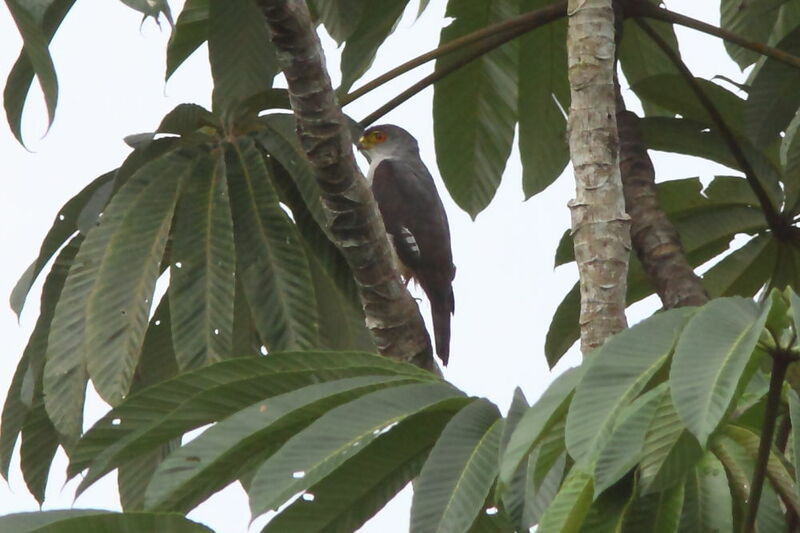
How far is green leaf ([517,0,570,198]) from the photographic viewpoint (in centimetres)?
Answer: 470

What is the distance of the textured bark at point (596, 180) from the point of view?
2.90 m

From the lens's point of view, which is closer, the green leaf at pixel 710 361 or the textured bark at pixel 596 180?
the green leaf at pixel 710 361

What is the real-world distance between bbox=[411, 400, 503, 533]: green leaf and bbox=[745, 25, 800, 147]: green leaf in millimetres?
2556

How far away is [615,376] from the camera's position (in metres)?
1.73

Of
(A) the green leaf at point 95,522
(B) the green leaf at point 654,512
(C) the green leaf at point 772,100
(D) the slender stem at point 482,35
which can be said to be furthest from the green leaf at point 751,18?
(A) the green leaf at point 95,522

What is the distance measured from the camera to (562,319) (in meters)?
4.69

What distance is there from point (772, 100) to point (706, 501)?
260cm

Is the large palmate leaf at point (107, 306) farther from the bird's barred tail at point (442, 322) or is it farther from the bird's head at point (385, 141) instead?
the bird's head at point (385, 141)

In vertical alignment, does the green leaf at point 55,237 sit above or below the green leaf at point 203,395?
above

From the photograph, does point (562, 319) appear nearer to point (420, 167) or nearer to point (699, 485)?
point (699, 485)

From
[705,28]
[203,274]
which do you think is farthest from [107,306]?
[705,28]

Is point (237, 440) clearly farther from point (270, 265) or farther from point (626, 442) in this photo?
point (270, 265)

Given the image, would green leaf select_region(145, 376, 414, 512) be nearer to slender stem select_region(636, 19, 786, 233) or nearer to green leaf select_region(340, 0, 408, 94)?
green leaf select_region(340, 0, 408, 94)

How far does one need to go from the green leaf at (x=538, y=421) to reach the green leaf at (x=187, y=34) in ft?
9.44
